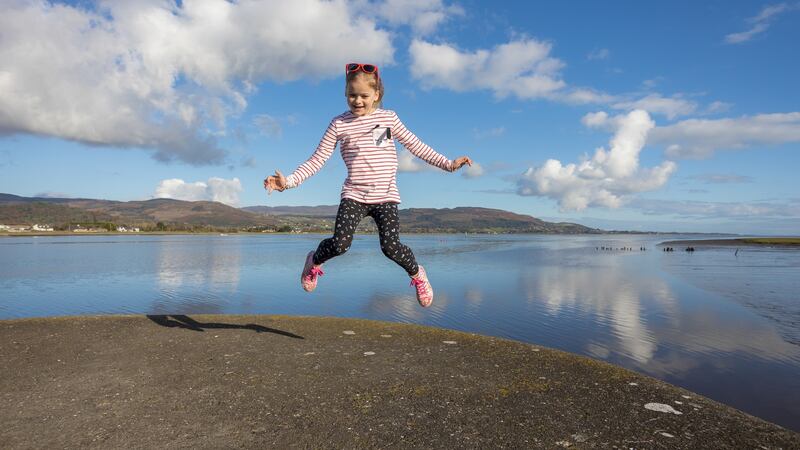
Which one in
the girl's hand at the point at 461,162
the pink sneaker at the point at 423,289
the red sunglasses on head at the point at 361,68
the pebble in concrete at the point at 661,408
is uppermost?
the red sunglasses on head at the point at 361,68

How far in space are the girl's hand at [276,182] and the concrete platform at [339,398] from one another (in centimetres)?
227

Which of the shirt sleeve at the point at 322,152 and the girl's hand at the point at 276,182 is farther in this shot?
the shirt sleeve at the point at 322,152

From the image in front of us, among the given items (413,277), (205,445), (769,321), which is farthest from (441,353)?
(769,321)

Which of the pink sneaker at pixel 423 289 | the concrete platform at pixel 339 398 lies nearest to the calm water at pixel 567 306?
the concrete platform at pixel 339 398

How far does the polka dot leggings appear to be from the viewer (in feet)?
19.0

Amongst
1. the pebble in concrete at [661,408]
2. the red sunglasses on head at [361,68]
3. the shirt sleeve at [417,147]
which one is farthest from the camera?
the shirt sleeve at [417,147]

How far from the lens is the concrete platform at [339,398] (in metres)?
3.93

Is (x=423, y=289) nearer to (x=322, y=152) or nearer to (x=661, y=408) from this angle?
(x=322, y=152)

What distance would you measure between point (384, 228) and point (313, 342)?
2757mm

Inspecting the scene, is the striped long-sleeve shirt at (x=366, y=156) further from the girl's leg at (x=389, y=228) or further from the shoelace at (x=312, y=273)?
the shoelace at (x=312, y=273)

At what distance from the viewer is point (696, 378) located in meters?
7.95

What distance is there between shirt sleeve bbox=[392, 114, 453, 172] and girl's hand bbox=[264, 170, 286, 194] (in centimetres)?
161

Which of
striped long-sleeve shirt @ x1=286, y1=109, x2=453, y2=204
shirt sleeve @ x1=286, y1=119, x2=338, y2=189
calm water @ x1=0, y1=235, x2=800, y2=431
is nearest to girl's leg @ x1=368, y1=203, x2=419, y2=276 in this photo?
striped long-sleeve shirt @ x1=286, y1=109, x2=453, y2=204

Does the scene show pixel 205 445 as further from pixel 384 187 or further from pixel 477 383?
pixel 384 187
